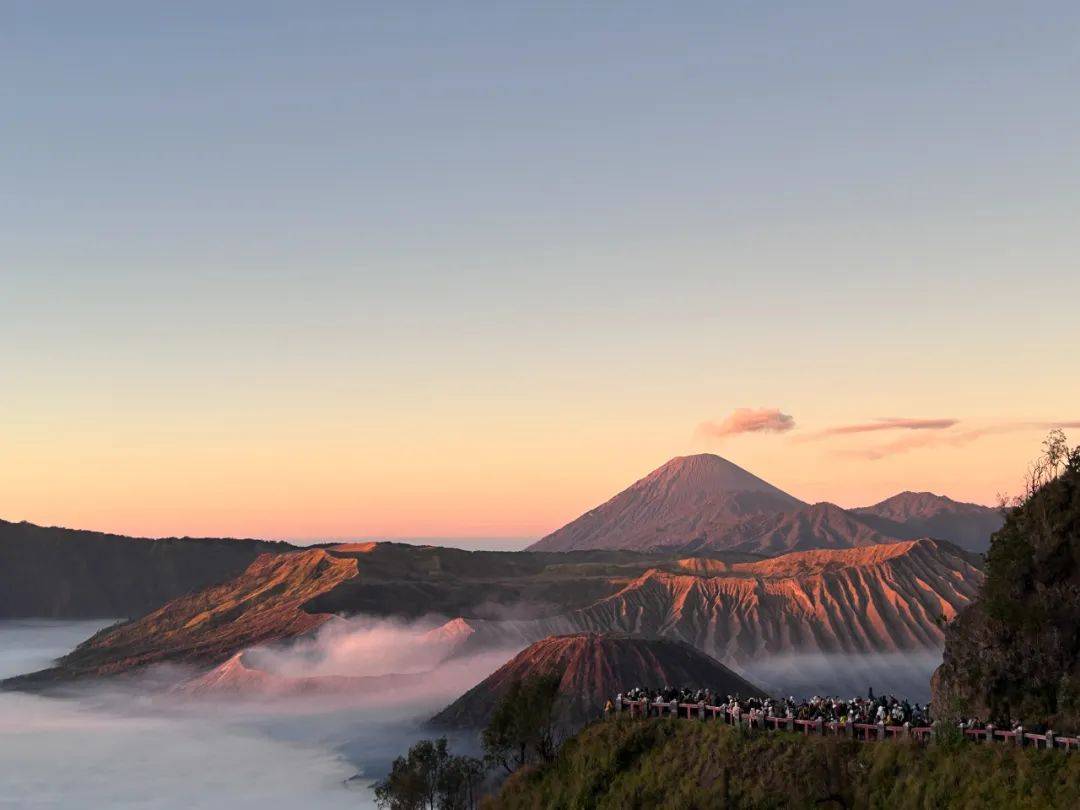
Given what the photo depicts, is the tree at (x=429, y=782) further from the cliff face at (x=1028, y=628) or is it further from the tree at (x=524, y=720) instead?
the cliff face at (x=1028, y=628)

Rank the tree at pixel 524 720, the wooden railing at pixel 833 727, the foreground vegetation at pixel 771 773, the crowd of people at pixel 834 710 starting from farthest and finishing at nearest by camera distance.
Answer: the tree at pixel 524 720, the crowd of people at pixel 834 710, the wooden railing at pixel 833 727, the foreground vegetation at pixel 771 773

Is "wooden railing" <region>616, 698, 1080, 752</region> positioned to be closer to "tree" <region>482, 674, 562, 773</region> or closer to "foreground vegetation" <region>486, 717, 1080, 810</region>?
"foreground vegetation" <region>486, 717, 1080, 810</region>

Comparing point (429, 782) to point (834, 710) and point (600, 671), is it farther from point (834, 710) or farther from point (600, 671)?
point (600, 671)

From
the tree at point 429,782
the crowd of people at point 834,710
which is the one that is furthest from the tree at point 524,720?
the tree at point 429,782

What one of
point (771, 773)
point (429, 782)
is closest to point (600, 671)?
point (429, 782)

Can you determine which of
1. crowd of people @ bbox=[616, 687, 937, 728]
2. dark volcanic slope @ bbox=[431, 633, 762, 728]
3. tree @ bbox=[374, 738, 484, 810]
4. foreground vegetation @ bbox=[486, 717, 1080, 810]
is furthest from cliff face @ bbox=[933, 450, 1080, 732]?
dark volcanic slope @ bbox=[431, 633, 762, 728]

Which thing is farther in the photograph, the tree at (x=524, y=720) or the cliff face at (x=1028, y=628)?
the tree at (x=524, y=720)

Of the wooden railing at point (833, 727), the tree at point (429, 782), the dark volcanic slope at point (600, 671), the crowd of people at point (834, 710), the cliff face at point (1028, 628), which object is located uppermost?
the cliff face at point (1028, 628)

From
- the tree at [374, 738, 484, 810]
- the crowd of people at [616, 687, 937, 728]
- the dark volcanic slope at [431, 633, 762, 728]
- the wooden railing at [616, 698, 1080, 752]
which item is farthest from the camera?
the dark volcanic slope at [431, 633, 762, 728]
